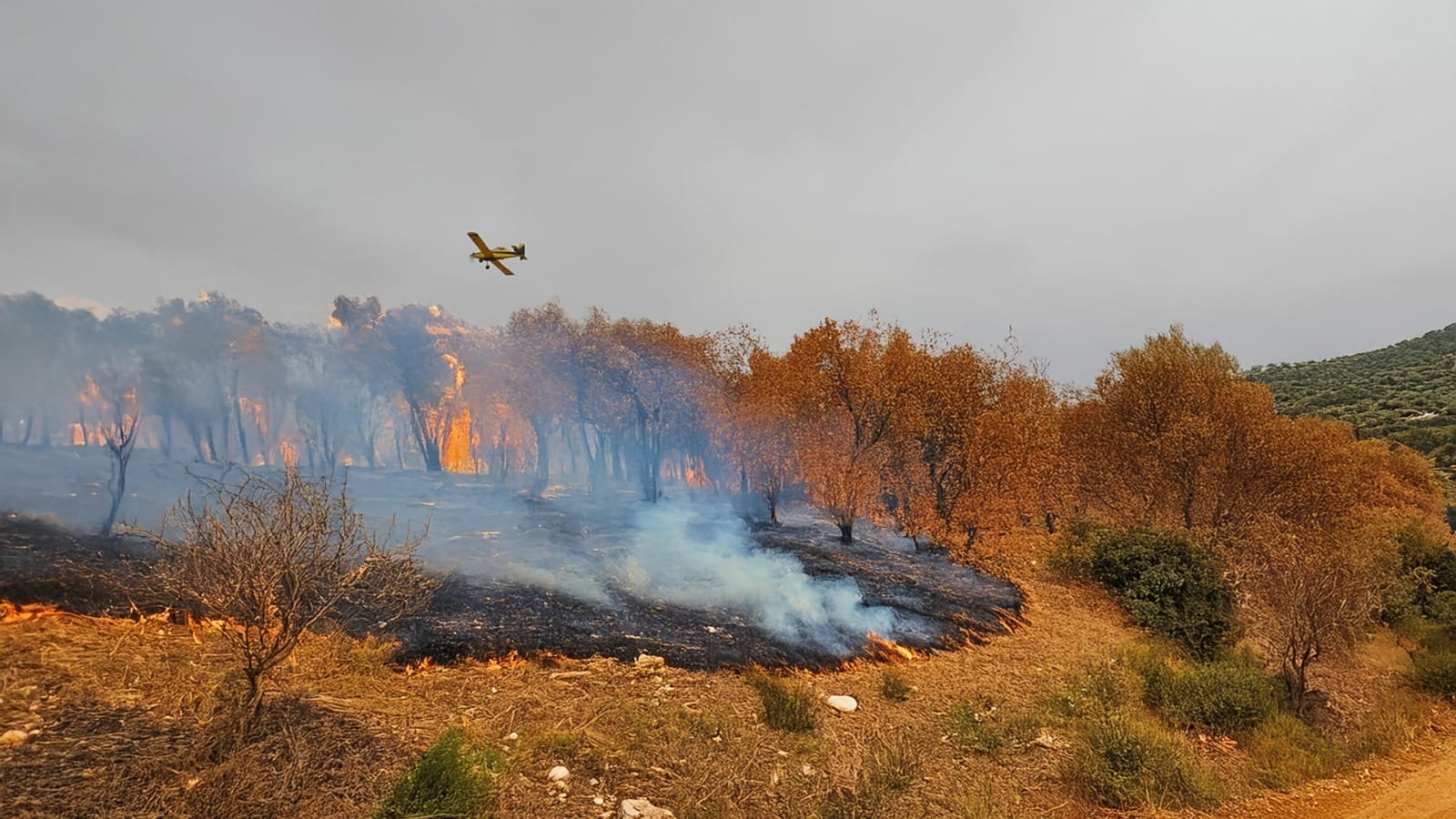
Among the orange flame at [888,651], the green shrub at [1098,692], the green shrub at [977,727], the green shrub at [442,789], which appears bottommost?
the green shrub at [1098,692]

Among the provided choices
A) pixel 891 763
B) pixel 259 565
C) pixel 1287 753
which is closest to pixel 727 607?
pixel 891 763

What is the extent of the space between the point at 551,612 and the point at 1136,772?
13.2 meters

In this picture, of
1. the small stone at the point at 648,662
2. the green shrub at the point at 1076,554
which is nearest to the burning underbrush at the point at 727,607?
the small stone at the point at 648,662

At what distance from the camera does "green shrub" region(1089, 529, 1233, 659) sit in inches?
683

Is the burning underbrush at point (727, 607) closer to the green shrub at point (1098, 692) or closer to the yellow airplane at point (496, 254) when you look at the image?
the green shrub at point (1098, 692)

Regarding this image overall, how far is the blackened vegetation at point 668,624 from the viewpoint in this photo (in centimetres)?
1288

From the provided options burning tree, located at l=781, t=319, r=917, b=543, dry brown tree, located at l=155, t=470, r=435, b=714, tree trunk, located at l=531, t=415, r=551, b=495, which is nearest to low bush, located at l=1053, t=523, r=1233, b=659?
burning tree, located at l=781, t=319, r=917, b=543

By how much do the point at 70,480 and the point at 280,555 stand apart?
29889 millimetres

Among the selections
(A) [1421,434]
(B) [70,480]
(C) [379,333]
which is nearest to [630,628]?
(B) [70,480]

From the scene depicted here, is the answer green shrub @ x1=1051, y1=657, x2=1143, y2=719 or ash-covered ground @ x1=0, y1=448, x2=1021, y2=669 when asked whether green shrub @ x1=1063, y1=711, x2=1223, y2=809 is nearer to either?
green shrub @ x1=1051, y1=657, x2=1143, y2=719

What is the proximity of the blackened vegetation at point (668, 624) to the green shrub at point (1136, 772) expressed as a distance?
5.29 m

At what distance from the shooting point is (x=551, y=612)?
50.0 ft

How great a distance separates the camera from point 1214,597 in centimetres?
1828

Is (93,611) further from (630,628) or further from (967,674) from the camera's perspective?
(967,674)
